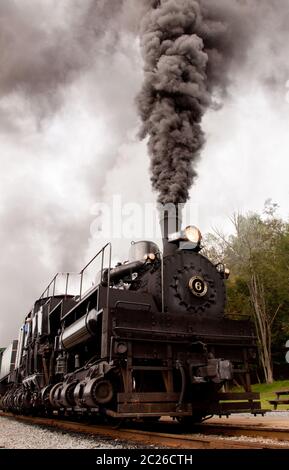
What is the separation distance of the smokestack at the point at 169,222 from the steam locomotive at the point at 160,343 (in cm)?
2

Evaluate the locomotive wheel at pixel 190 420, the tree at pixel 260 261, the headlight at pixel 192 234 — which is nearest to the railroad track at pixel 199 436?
the locomotive wheel at pixel 190 420

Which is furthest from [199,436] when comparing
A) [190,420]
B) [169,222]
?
[169,222]

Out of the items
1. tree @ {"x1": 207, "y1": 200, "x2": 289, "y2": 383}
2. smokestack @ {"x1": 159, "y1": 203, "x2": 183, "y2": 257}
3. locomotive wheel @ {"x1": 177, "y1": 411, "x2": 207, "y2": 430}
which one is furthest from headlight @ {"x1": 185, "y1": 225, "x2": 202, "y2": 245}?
tree @ {"x1": 207, "y1": 200, "x2": 289, "y2": 383}

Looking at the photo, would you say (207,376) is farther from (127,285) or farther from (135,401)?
(127,285)

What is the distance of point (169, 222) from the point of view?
9.55 metres

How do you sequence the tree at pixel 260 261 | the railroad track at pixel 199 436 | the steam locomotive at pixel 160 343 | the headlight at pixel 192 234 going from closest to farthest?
the railroad track at pixel 199 436 < the steam locomotive at pixel 160 343 < the headlight at pixel 192 234 < the tree at pixel 260 261

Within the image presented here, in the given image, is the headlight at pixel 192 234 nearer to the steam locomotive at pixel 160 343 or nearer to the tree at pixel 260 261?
the steam locomotive at pixel 160 343

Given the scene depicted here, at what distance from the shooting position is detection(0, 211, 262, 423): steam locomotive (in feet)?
22.7

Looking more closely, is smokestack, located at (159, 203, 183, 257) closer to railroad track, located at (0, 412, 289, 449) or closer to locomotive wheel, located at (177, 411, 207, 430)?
locomotive wheel, located at (177, 411, 207, 430)

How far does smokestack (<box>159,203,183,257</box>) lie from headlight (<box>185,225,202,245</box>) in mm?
333

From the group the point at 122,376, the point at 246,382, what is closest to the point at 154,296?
the point at 122,376

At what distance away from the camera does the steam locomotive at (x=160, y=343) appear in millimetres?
6910

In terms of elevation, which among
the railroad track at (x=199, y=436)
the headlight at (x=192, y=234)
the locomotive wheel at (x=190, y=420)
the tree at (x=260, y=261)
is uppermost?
the tree at (x=260, y=261)

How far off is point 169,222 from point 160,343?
300 cm
